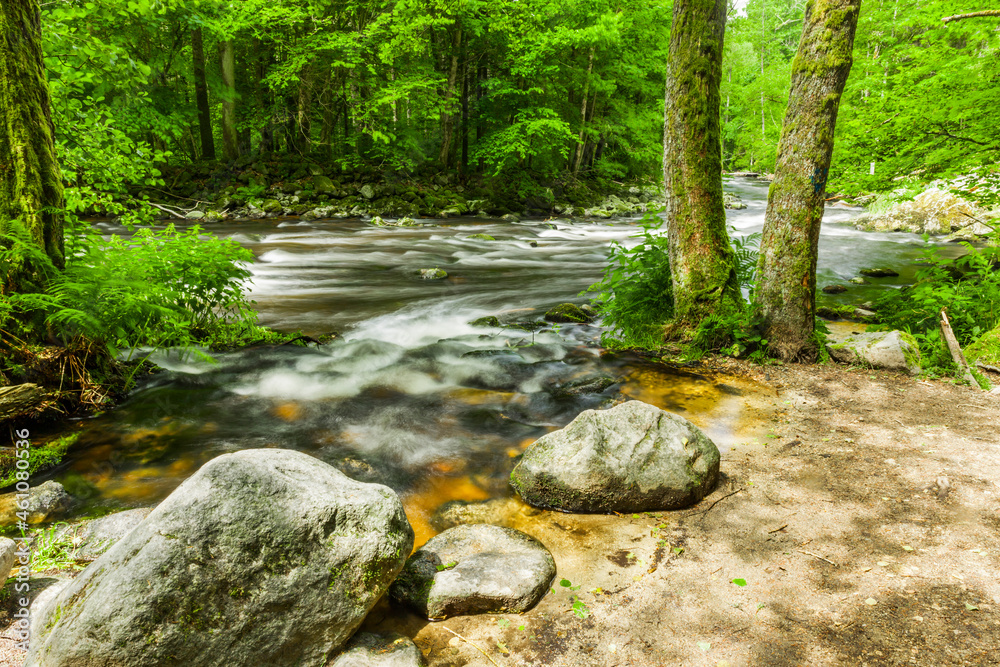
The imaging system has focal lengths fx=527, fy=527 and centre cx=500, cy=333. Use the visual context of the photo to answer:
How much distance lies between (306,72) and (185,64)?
422 centimetres

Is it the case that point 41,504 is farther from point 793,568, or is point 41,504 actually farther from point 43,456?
point 793,568

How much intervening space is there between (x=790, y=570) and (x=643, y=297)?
179 inches

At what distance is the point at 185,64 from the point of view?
1936 cm

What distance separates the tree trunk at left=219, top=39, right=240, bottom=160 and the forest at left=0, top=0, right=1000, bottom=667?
42.1 ft

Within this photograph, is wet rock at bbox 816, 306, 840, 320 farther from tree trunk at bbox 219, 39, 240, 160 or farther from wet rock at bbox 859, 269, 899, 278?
tree trunk at bbox 219, 39, 240, 160

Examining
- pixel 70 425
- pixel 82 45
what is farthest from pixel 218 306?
pixel 82 45

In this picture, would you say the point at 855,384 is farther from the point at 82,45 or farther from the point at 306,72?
the point at 306,72

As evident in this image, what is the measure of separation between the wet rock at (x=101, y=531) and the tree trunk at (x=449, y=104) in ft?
65.8

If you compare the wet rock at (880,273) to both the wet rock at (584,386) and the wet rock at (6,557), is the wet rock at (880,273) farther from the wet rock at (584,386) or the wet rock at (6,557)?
the wet rock at (6,557)

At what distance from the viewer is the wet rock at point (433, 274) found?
1193cm

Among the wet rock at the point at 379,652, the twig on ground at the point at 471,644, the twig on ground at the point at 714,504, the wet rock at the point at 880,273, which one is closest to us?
the wet rock at the point at 379,652

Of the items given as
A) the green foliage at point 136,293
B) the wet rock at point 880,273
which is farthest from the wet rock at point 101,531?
the wet rock at point 880,273

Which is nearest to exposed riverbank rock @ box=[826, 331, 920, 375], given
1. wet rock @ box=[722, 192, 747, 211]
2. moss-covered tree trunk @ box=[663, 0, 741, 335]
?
moss-covered tree trunk @ box=[663, 0, 741, 335]

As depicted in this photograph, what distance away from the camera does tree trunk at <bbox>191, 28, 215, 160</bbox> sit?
19438mm
